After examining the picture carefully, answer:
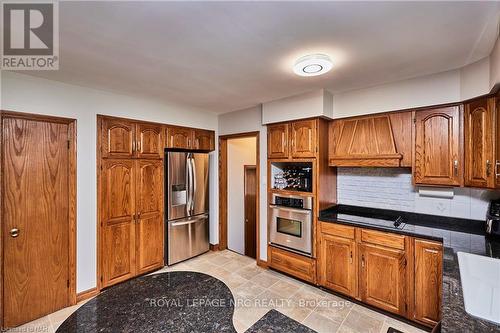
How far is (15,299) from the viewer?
224 cm

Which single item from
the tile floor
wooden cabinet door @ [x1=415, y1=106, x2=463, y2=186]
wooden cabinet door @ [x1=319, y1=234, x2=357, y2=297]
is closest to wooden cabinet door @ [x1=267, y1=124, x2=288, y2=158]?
wooden cabinet door @ [x1=319, y1=234, x2=357, y2=297]

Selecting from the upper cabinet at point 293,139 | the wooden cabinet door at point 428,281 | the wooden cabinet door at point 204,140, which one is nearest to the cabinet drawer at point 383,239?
the wooden cabinet door at point 428,281

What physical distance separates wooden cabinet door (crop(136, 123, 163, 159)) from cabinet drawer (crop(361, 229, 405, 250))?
2785 millimetres

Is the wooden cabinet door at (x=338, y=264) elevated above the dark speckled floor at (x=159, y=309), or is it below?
below

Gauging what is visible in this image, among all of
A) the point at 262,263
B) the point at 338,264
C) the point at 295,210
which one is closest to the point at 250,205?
the point at 262,263

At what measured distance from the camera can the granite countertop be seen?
1011mm

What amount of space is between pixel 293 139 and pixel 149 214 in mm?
2200

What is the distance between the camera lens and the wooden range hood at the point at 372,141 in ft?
8.48

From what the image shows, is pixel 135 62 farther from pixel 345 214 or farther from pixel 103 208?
pixel 345 214

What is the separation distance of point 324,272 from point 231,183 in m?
2.17

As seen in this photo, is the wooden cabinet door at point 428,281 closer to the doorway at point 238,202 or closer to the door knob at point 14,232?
the doorway at point 238,202

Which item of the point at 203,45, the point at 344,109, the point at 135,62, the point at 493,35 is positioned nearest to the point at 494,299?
the point at 493,35

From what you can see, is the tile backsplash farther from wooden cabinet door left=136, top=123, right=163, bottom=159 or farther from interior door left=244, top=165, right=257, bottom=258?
wooden cabinet door left=136, top=123, right=163, bottom=159

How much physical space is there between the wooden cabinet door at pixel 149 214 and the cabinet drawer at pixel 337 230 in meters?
2.24
